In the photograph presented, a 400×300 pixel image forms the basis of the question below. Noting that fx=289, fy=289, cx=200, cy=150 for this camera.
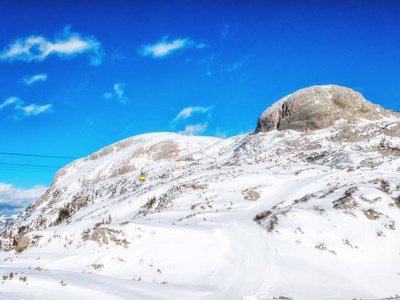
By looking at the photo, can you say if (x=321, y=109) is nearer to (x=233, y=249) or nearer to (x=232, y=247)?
(x=232, y=247)

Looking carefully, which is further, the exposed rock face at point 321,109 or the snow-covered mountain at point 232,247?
the exposed rock face at point 321,109

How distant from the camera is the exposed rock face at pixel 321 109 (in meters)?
62.2

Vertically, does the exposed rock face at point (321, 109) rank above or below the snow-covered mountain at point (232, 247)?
above

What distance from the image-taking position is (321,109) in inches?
2466

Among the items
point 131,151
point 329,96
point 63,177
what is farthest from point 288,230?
point 63,177

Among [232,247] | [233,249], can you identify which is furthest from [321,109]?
[233,249]

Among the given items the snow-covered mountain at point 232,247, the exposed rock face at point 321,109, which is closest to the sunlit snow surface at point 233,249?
the snow-covered mountain at point 232,247

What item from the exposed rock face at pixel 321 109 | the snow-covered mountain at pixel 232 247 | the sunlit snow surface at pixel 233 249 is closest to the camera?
the sunlit snow surface at pixel 233 249

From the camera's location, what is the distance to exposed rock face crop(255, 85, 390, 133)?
204 feet

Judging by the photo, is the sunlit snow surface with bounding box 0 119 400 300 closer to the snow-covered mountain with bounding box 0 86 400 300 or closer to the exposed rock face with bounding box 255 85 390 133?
the snow-covered mountain with bounding box 0 86 400 300

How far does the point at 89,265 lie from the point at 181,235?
224 inches

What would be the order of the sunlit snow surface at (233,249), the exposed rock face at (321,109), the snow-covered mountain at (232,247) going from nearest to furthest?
the sunlit snow surface at (233,249), the snow-covered mountain at (232,247), the exposed rock face at (321,109)

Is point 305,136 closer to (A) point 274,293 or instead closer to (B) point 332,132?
(B) point 332,132

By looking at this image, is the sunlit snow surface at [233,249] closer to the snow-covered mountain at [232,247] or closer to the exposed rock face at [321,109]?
the snow-covered mountain at [232,247]
